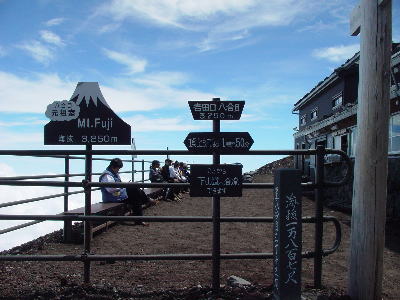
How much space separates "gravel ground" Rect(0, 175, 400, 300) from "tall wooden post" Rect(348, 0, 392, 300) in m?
0.44

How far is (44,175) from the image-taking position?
8.03m

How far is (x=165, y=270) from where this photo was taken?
228 inches

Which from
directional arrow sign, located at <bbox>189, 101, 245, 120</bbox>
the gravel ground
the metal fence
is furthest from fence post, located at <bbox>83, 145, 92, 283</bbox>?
directional arrow sign, located at <bbox>189, 101, 245, 120</bbox>

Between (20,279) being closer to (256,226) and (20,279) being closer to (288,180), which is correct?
(288,180)

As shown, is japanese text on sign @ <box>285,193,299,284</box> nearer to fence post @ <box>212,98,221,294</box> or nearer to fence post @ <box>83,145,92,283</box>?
fence post @ <box>212,98,221,294</box>

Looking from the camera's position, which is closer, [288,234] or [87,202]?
[288,234]

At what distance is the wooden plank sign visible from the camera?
4.74m

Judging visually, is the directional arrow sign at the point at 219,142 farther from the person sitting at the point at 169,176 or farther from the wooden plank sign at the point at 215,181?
the person sitting at the point at 169,176

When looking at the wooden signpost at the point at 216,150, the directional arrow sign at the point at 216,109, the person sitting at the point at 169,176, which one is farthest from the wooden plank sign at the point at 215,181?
the person sitting at the point at 169,176

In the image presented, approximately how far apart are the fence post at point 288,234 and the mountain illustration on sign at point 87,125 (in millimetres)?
2067

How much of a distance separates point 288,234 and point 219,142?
1.34 m

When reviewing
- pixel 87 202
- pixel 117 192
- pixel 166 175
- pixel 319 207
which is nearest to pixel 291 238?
pixel 319 207

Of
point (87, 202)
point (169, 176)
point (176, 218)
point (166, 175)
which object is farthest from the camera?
point (169, 176)

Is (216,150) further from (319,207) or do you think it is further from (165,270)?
(165,270)
